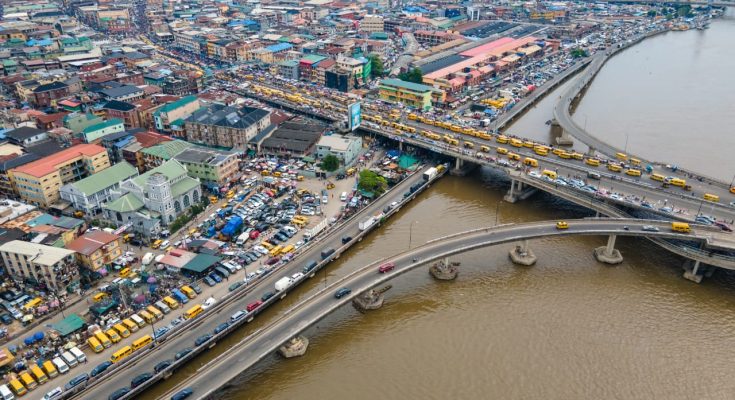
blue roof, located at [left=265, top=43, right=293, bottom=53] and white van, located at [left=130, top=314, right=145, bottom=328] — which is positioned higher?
blue roof, located at [left=265, top=43, right=293, bottom=53]

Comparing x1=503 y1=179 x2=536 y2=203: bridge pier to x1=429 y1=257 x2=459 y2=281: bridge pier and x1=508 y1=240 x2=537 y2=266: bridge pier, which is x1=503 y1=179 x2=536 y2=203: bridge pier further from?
x1=429 y1=257 x2=459 y2=281: bridge pier

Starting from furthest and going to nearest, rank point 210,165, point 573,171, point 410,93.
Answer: point 410,93, point 573,171, point 210,165

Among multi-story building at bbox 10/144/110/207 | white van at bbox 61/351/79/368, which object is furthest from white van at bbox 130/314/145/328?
multi-story building at bbox 10/144/110/207

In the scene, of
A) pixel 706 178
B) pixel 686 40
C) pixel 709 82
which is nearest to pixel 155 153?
pixel 706 178

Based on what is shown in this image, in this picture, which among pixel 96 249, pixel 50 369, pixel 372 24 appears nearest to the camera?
pixel 50 369

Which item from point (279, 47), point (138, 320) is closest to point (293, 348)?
point (138, 320)

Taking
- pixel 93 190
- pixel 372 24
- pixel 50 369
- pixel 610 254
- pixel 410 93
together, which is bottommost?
pixel 50 369

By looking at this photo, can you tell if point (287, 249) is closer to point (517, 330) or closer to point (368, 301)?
point (368, 301)
